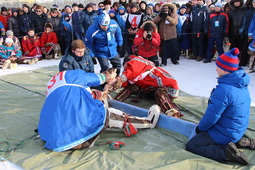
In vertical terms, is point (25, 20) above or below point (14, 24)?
above

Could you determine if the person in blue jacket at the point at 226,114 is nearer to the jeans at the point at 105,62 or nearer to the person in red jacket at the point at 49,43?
the jeans at the point at 105,62

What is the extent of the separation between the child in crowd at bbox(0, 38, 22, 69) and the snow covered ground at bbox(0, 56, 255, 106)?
0.22 meters

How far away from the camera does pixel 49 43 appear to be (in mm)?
7402

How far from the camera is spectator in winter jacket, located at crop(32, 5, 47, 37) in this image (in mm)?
7703

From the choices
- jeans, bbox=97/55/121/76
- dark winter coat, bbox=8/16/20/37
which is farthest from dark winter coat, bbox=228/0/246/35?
dark winter coat, bbox=8/16/20/37

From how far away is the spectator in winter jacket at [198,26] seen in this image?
5863mm

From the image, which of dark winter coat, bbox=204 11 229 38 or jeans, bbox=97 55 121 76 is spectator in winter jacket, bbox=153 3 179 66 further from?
jeans, bbox=97 55 121 76

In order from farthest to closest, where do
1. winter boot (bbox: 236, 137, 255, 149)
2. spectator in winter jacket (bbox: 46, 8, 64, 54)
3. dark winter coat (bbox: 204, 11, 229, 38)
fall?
1. spectator in winter jacket (bbox: 46, 8, 64, 54)
2. dark winter coat (bbox: 204, 11, 229, 38)
3. winter boot (bbox: 236, 137, 255, 149)

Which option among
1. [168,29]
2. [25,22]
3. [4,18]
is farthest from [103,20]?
[4,18]

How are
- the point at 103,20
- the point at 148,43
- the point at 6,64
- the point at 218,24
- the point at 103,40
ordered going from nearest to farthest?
the point at 103,20
the point at 103,40
the point at 148,43
the point at 218,24
the point at 6,64

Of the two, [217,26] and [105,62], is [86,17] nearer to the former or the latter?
[105,62]

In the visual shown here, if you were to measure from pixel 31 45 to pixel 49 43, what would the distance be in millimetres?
523

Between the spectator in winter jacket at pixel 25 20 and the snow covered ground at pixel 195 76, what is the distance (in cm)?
160

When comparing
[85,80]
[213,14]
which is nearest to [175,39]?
[213,14]
